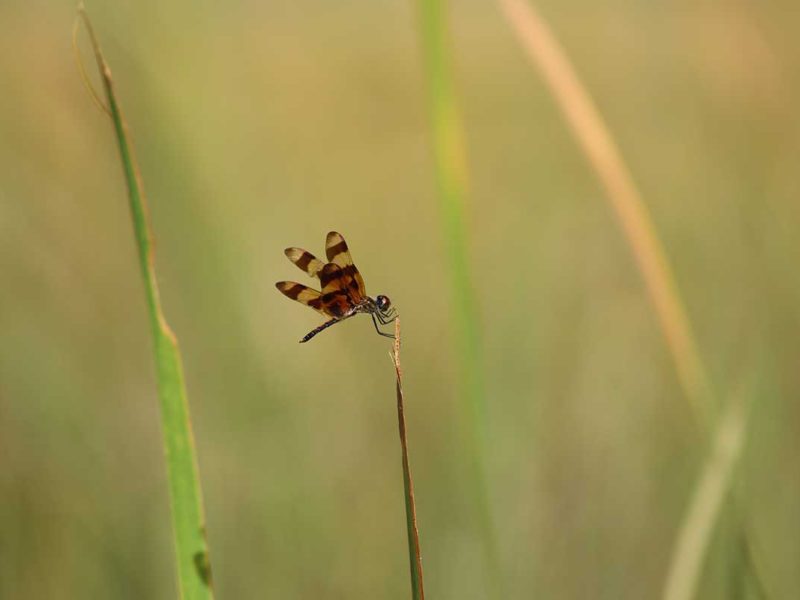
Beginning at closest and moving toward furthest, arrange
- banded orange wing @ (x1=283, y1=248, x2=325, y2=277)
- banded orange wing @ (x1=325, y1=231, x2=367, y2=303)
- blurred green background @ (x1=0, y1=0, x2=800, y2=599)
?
blurred green background @ (x1=0, y1=0, x2=800, y2=599) < banded orange wing @ (x1=325, y1=231, x2=367, y2=303) < banded orange wing @ (x1=283, y1=248, x2=325, y2=277)

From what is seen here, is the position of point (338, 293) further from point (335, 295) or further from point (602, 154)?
point (602, 154)

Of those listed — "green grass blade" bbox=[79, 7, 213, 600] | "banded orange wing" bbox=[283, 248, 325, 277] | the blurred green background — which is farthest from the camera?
"banded orange wing" bbox=[283, 248, 325, 277]

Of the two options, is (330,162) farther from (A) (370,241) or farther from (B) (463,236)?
(B) (463,236)

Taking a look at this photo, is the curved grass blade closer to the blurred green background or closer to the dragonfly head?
the blurred green background

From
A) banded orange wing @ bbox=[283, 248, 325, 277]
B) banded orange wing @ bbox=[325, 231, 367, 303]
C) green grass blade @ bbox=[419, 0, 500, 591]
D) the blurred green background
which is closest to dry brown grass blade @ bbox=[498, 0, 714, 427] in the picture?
the blurred green background

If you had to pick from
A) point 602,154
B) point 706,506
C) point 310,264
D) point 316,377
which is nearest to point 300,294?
point 310,264

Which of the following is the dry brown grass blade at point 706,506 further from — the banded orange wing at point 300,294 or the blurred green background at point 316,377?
the banded orange wing at point 300,294

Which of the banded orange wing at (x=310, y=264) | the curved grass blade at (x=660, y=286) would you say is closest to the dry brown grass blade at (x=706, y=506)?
the curved grass blade at (x=660, y=286)
